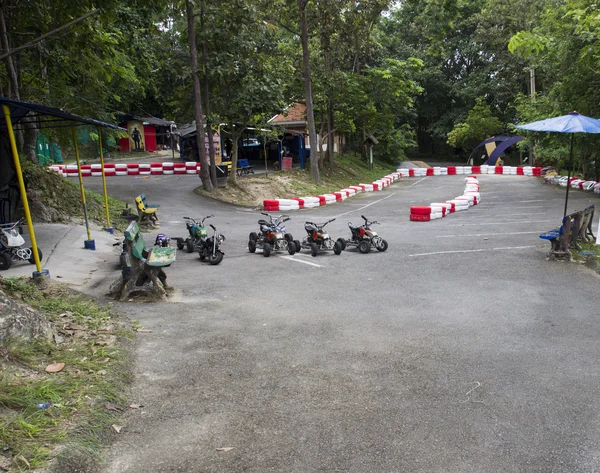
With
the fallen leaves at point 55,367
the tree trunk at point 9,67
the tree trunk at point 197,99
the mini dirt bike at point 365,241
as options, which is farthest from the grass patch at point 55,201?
the fallen leaves at point 55,367

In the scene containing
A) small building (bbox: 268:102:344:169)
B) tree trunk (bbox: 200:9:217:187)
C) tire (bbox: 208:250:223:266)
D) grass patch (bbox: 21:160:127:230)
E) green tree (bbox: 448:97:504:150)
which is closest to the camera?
tire (bbox: 208:250:223:266)

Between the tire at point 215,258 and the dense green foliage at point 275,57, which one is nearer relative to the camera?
the tire at point 215,258

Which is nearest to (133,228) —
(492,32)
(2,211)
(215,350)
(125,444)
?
(215,350)

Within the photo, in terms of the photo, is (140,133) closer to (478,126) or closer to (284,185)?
(284,185)

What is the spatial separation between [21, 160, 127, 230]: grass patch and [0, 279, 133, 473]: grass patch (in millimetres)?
8393

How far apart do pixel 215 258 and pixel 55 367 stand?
6269mm

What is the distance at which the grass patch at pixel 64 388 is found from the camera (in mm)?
3783

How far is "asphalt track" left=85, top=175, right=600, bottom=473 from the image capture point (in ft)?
13.2

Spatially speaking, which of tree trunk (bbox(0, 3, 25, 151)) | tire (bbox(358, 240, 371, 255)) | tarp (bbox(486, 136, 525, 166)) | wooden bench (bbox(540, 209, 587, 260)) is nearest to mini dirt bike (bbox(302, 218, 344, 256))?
tire (bbox(358, 240, 371, 255))

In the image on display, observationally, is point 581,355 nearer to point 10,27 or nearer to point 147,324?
point 147,324

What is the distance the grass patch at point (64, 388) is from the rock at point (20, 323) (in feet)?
0.31

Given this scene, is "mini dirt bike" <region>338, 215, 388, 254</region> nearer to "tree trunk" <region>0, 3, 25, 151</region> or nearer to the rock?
the rock

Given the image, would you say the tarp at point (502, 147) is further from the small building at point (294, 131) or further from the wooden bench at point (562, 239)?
the wooden bench at point (562, 239)

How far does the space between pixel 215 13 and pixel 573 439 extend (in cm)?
2140
